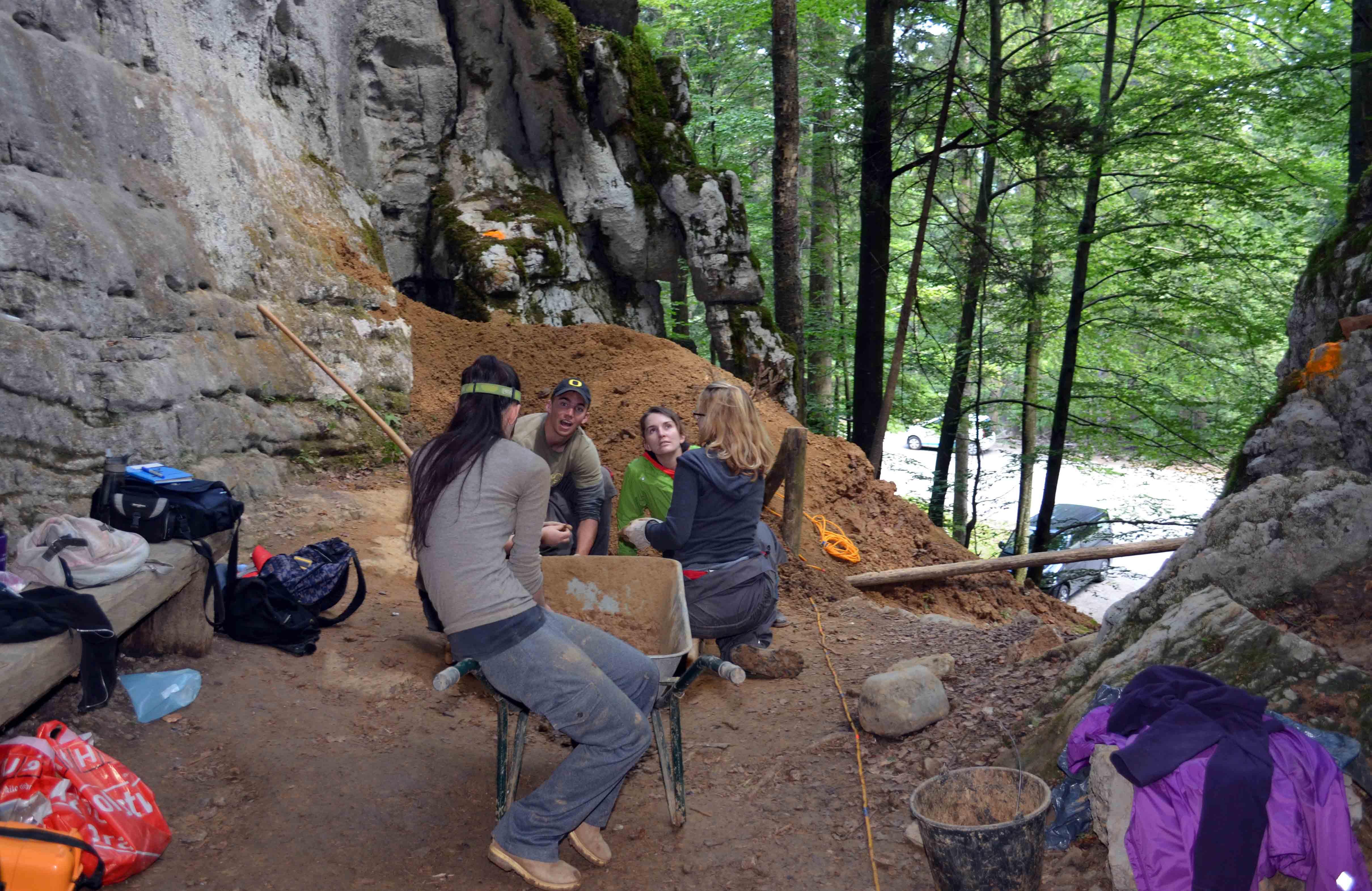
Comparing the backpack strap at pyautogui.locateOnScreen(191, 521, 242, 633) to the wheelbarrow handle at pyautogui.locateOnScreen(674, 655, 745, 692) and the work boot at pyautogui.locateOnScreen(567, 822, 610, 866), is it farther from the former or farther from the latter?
the wheelbarrow handle at pyautogui.locateOnScreen(674, 655, 745, 692)

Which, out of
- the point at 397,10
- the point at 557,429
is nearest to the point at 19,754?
the point at 557,429

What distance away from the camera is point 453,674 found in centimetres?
278

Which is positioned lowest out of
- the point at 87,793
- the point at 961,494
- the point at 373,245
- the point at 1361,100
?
the point at 961,494

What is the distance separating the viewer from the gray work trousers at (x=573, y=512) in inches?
206

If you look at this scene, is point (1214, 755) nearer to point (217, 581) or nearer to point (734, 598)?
point (734, 598)

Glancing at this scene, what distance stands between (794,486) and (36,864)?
5.49 metres

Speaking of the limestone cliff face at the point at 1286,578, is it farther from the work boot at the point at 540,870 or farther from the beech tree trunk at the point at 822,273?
the beech tree trunk at the point at 822,273

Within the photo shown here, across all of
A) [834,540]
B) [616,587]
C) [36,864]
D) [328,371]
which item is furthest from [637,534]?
[328,371]

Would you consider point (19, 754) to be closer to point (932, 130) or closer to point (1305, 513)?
point (1305, 513)

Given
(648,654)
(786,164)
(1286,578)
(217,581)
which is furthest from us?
(786,164)

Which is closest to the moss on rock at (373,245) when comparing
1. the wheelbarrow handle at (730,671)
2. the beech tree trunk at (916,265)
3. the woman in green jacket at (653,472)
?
the beech tree trunk at (916,265)

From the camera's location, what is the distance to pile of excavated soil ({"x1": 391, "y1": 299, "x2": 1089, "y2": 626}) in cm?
814

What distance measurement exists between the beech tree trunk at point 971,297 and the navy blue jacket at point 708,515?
28.2 feet

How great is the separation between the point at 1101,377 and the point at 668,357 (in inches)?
556
